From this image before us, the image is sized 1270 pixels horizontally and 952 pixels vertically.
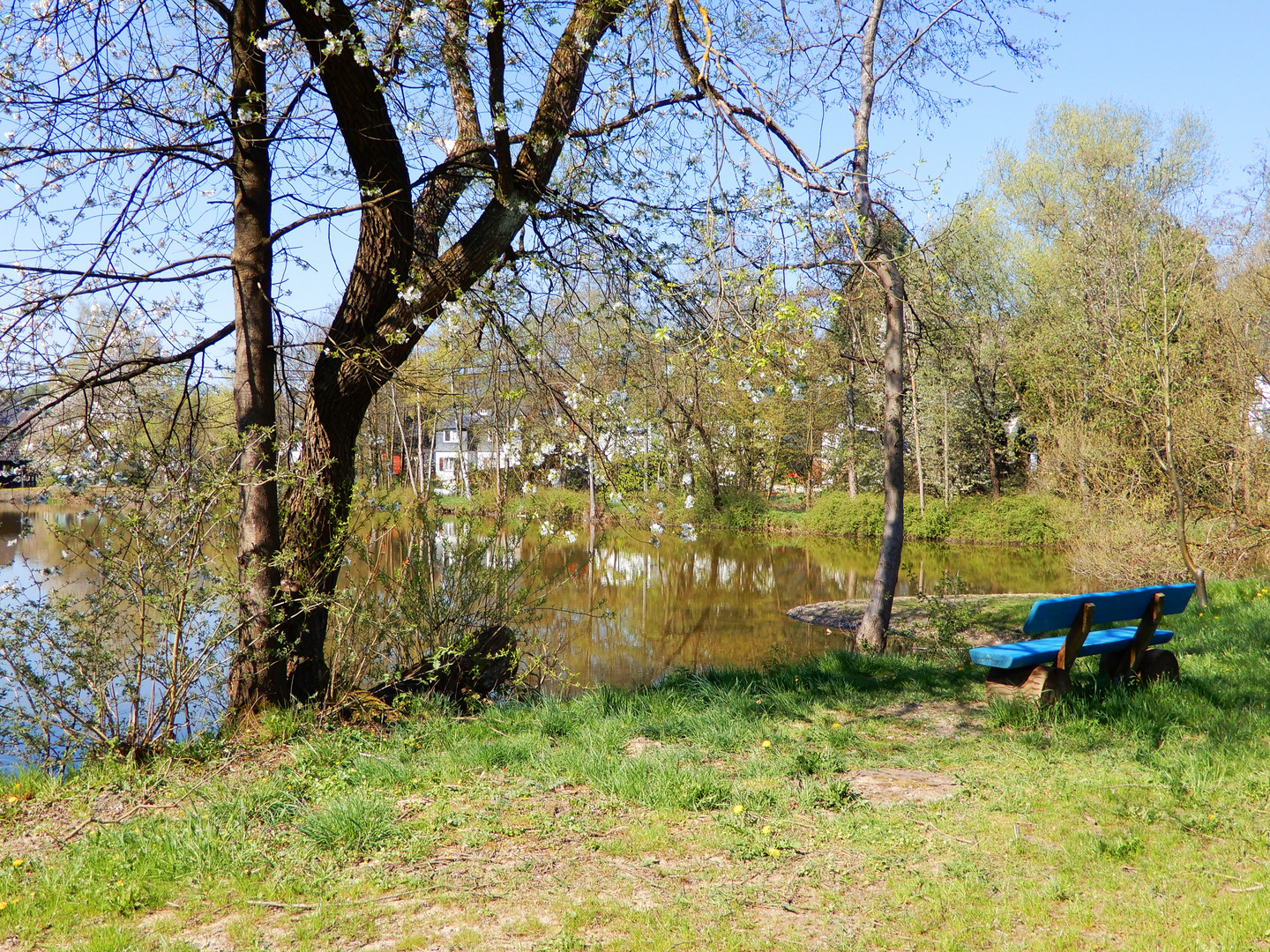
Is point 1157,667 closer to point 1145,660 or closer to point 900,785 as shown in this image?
point 1145,660

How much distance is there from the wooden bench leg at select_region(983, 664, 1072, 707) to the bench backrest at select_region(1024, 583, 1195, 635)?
0.27 meters

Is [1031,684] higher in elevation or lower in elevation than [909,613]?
higher

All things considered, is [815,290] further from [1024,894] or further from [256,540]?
[256,540]

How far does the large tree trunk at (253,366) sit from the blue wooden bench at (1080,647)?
424 cm

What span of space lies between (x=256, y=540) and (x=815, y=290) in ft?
12.1

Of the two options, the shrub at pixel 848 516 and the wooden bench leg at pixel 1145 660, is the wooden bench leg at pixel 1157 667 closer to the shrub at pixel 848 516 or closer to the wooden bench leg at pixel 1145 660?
the wooden bench leg at pixel 1145 660

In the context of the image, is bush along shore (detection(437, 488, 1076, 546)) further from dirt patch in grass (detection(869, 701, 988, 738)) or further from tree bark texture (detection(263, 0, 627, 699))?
tree bark texture (detection(263, 0, 627, 699))

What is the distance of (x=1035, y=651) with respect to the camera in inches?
203

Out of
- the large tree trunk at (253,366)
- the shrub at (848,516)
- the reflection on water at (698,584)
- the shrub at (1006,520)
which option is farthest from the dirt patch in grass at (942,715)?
the shrub at (848,516)

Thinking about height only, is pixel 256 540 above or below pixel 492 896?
above

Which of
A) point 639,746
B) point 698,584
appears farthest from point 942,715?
point 698,584

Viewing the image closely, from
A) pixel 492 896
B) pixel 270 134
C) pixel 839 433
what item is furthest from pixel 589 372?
pixel 839 433

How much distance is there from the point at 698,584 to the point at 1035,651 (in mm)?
13455

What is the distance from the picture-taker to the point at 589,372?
264 inches
